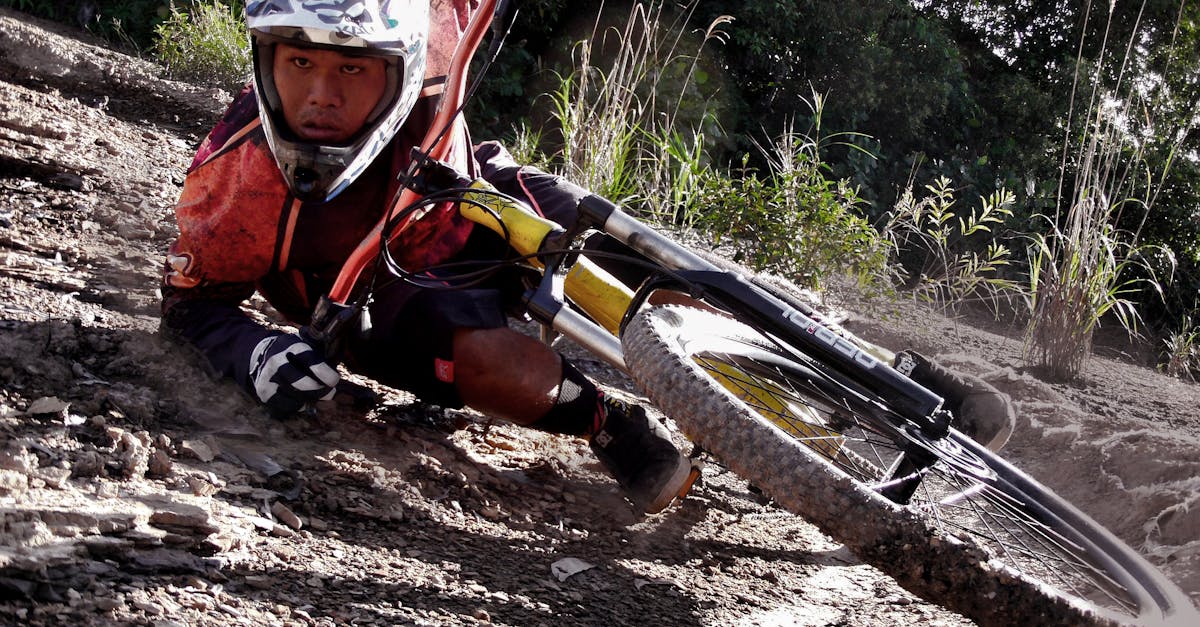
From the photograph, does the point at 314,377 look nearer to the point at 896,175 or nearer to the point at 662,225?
the point at 662,225

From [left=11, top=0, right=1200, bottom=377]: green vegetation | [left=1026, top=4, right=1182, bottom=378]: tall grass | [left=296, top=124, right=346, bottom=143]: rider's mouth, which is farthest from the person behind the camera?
[left=11, top=0, right=1200, bottom=377]: green vegetation

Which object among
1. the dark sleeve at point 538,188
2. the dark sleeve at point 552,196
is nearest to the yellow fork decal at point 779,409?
the dark sleeve at point 552,196

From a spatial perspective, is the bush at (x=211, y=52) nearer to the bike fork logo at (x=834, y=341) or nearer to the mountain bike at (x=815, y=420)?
the mountain bike at (x=815, y=420)

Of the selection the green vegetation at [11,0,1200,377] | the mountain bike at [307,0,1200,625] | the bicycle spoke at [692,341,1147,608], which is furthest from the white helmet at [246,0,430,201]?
the green vegetation at [11,0,1200,377]

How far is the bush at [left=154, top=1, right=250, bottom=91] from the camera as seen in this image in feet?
21.2

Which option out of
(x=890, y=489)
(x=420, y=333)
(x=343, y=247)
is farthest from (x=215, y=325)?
(x=890, y=489)

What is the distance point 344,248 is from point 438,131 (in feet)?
1.29

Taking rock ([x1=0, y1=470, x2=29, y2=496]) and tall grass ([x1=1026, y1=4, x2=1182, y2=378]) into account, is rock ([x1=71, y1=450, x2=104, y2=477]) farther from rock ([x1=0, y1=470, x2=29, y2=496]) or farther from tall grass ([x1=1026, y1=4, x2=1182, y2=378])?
tall grass ([x1=1026, y1=4, x2=1182, y2=378])

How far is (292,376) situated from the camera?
2.24 metres

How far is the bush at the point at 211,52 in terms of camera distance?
6.46 m

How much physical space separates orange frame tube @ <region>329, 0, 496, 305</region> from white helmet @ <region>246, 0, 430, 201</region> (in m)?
0.10

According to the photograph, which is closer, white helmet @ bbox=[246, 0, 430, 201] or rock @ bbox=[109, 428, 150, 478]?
rock @ bbox=[109, 428, 150, 478]

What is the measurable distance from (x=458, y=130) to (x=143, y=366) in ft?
2.97

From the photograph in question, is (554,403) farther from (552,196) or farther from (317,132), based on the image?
(317,132)
